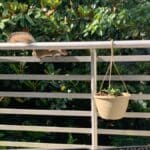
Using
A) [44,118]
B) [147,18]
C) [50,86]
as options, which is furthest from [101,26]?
[44,118]

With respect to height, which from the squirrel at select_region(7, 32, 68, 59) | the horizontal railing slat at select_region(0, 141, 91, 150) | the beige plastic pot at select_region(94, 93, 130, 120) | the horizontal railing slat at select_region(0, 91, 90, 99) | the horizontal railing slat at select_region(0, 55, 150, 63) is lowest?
the horizontal railing slat at select_region(0, 141, 91, 150)

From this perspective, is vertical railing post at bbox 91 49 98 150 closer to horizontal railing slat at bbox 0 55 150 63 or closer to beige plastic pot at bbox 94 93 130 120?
horizontal railing slat at bbox 0 55 150 63

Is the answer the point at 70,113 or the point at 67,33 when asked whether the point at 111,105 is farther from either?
the point at 67,33

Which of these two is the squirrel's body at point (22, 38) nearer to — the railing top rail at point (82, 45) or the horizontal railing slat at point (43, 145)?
the railing top rail at point (82, 45)

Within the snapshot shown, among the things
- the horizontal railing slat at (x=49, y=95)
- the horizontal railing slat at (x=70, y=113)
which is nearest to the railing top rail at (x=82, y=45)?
the horizontal railing slat at (x=49, y=95)

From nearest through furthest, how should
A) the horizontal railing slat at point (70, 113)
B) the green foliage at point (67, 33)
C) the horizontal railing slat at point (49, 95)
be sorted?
1. the horizontal railing slat at point (70, 113)
2. the horizontal railing slat at point (49, 95)
3. the green foliage at point (67, 33)

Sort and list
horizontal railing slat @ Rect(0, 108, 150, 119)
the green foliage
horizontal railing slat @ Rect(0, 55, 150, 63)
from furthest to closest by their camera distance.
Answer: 1. the green foliage
2. horizontal railing slat @ Rect(0, 108, 150, 119)
3. horizontal railing slat @ Rect(0, 55, 150, 63)

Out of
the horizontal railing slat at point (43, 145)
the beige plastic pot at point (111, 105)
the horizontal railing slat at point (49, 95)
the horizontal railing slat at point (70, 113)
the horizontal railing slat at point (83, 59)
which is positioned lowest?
the horizontal railing slat at point (43, 145)

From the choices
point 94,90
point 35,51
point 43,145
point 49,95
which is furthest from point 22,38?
point 43,145

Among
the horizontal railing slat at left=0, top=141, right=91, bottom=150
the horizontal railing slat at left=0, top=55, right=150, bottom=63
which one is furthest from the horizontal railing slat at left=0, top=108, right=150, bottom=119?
the horizontal railing slat at left=0, top=55, right=150, bottom=63

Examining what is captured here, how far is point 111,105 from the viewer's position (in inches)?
158

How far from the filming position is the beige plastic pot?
400 cm

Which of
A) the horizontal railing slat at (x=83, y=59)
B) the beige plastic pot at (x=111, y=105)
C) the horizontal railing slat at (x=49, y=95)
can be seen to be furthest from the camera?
the horizontal railing slat at (x=49, y=95)

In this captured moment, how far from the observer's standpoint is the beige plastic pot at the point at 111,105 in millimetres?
4004
